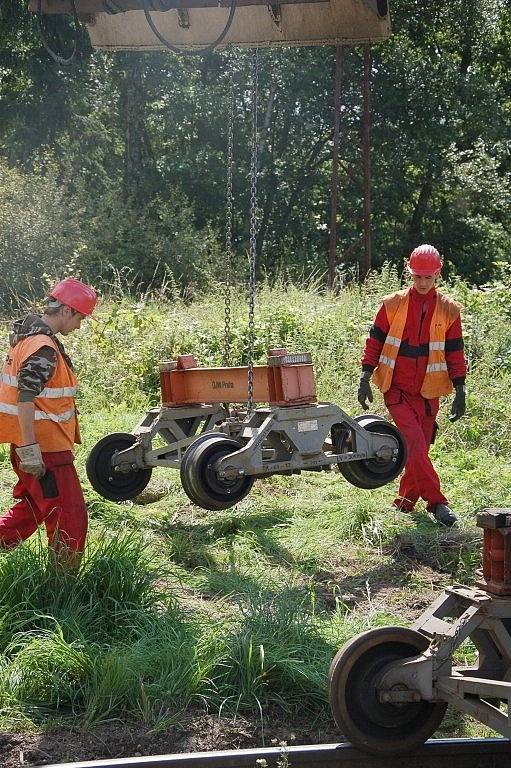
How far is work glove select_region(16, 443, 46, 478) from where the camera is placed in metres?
5.79

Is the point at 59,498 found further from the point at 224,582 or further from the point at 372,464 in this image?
the point at 372,464

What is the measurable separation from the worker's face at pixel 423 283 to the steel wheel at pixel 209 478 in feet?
7.15

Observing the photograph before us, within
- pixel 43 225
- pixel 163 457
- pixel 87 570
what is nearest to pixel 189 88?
pixel 43 225

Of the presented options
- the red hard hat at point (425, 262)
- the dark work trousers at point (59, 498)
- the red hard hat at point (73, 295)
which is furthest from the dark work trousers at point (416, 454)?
the red hard hat at point (73, 295)

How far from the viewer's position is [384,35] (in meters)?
6.82

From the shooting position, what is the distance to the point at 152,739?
4.47m

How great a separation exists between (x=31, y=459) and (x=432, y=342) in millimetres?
3549

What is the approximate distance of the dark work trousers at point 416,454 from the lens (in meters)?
7.92

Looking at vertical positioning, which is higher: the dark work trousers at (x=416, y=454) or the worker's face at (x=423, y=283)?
the worker's face at (x=423, y=283)

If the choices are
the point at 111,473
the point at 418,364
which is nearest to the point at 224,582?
the point at 111,473

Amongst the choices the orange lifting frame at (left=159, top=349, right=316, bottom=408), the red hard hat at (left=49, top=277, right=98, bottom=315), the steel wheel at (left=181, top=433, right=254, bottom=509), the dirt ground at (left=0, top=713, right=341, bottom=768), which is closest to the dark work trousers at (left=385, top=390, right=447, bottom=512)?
the orange lifting frame at (left=159, top=349, right=316, bottom=408)

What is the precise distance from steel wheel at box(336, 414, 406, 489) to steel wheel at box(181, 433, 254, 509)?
37.8 inches

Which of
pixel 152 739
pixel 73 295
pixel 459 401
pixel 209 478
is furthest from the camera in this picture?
pixel 459 401

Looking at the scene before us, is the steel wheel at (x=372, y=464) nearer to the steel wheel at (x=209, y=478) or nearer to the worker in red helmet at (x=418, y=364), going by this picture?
the worker in red helmet at (x=418, y=364)
